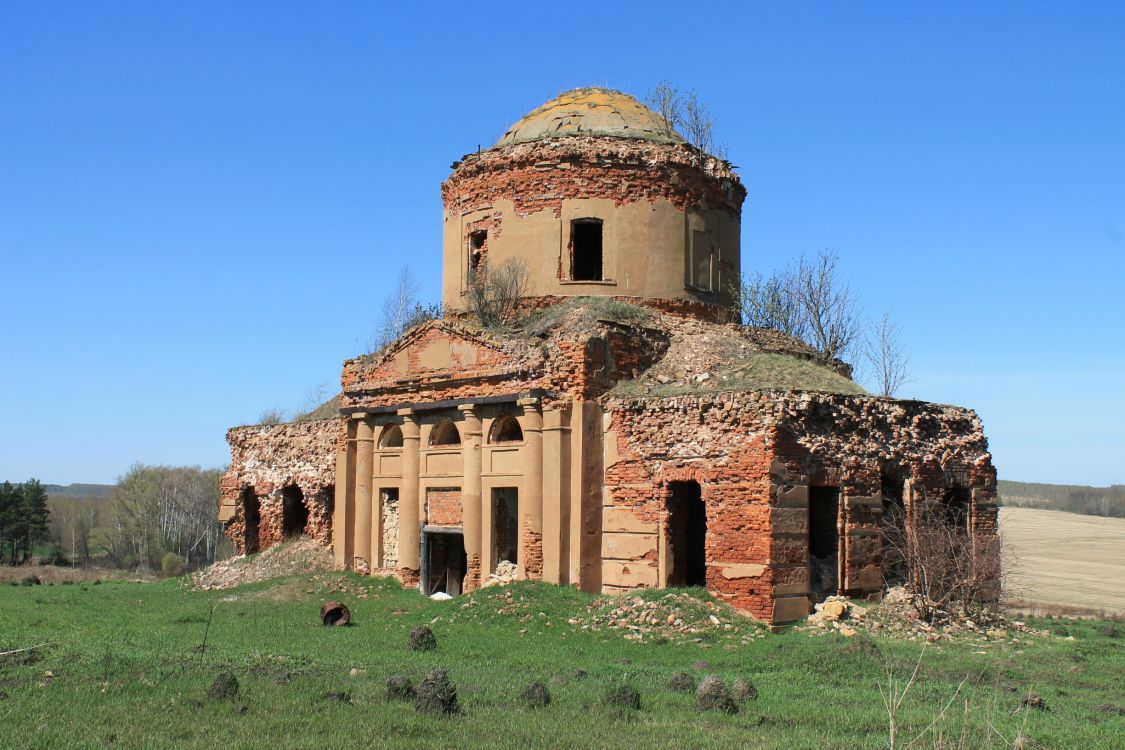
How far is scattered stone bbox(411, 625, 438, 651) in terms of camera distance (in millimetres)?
14867

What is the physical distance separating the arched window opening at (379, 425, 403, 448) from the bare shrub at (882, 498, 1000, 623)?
988 cm

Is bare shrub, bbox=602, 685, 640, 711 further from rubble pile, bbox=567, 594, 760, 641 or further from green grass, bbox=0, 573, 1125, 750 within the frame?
rubble pile, bbox=567, 594, 760, 641

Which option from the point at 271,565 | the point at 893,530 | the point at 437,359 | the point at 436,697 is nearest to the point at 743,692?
the point at 436,697

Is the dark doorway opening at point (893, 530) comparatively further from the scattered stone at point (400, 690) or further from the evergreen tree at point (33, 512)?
the evergreen tree at point (33, 512)

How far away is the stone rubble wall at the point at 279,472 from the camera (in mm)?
24484

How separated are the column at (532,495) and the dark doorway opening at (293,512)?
342 inches

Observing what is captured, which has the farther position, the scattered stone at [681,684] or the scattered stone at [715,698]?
the scattered stone at [681,684]

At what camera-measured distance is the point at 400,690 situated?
10453mm

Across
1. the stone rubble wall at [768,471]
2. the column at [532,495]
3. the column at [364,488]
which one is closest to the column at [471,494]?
the column at [532,495]

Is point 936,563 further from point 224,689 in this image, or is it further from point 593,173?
point 224,689

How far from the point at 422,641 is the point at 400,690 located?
4.54 meters

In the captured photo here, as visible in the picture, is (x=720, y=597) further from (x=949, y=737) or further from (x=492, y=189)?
(x=492, y=189)

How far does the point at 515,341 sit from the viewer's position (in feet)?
63.5

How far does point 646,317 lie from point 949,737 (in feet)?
41.7
